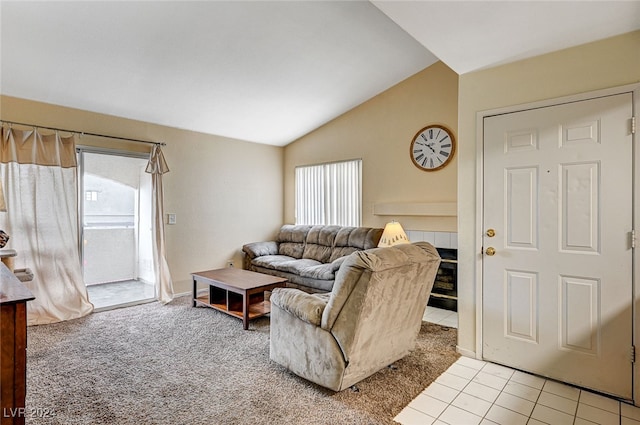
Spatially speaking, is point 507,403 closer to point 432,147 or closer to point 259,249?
point 432,147

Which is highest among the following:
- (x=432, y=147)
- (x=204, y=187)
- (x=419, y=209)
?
(x=432, y=147)

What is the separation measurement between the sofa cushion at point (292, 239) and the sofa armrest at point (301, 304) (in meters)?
2.78

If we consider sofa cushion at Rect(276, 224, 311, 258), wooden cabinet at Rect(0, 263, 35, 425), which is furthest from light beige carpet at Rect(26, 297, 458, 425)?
sofa cushion at Rect(276, 224, 311, 258)

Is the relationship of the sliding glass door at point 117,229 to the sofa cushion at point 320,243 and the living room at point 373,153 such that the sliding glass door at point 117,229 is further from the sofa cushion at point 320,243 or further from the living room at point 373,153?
the sofa cushion at point 320,243

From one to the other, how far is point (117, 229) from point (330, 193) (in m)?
3.18

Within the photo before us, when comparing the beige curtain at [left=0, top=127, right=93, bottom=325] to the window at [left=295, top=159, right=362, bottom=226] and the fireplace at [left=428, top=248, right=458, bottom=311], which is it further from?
the fireplace at [left=428, top=248, right=458, bottom=311]

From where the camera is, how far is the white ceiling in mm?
2189

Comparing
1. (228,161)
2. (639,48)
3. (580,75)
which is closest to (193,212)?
(228,161)

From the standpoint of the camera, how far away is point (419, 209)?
4.33 metres

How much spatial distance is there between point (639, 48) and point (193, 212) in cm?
491

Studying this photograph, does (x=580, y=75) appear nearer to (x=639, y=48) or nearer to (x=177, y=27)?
(x=639, y=48)

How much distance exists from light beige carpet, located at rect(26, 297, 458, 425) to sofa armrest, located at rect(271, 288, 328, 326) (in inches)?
19.7

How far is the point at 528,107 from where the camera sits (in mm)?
2529

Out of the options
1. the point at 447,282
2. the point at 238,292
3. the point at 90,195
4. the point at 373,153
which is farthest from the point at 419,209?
the point at 90,195
